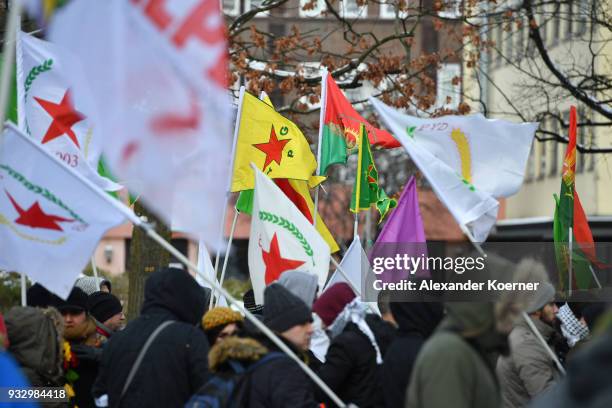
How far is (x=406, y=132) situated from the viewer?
27.4 ft

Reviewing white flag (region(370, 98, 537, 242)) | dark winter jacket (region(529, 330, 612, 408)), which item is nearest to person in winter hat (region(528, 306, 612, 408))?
dark winter jacket (region(529, 330, 612, 408))

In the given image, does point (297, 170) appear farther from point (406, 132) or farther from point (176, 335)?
point (176, 335)

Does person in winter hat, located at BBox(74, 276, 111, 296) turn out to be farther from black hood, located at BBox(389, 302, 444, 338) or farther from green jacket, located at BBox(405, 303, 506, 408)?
green jacket, located at BBox(405, 303, 506, 408)

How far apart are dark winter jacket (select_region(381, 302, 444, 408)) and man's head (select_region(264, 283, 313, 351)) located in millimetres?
440

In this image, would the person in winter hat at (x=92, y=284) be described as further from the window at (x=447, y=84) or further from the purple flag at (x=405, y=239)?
the window at (x=447, y=84)

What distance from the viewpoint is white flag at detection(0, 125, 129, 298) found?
6332 millimetres

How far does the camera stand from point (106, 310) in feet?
29.0

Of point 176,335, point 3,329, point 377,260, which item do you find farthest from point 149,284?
point 377,260

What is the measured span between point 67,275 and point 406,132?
9.53 feet

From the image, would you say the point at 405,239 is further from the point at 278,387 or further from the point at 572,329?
the point at 278,387

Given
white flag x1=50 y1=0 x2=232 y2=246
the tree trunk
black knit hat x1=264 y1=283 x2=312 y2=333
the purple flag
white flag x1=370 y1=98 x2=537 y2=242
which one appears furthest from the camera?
the tree trunk

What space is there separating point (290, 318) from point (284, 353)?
24 cm

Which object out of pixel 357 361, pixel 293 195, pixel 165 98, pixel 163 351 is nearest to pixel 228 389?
pixel 163 351

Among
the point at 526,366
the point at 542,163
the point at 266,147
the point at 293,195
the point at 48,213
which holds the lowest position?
the point at 542,163
